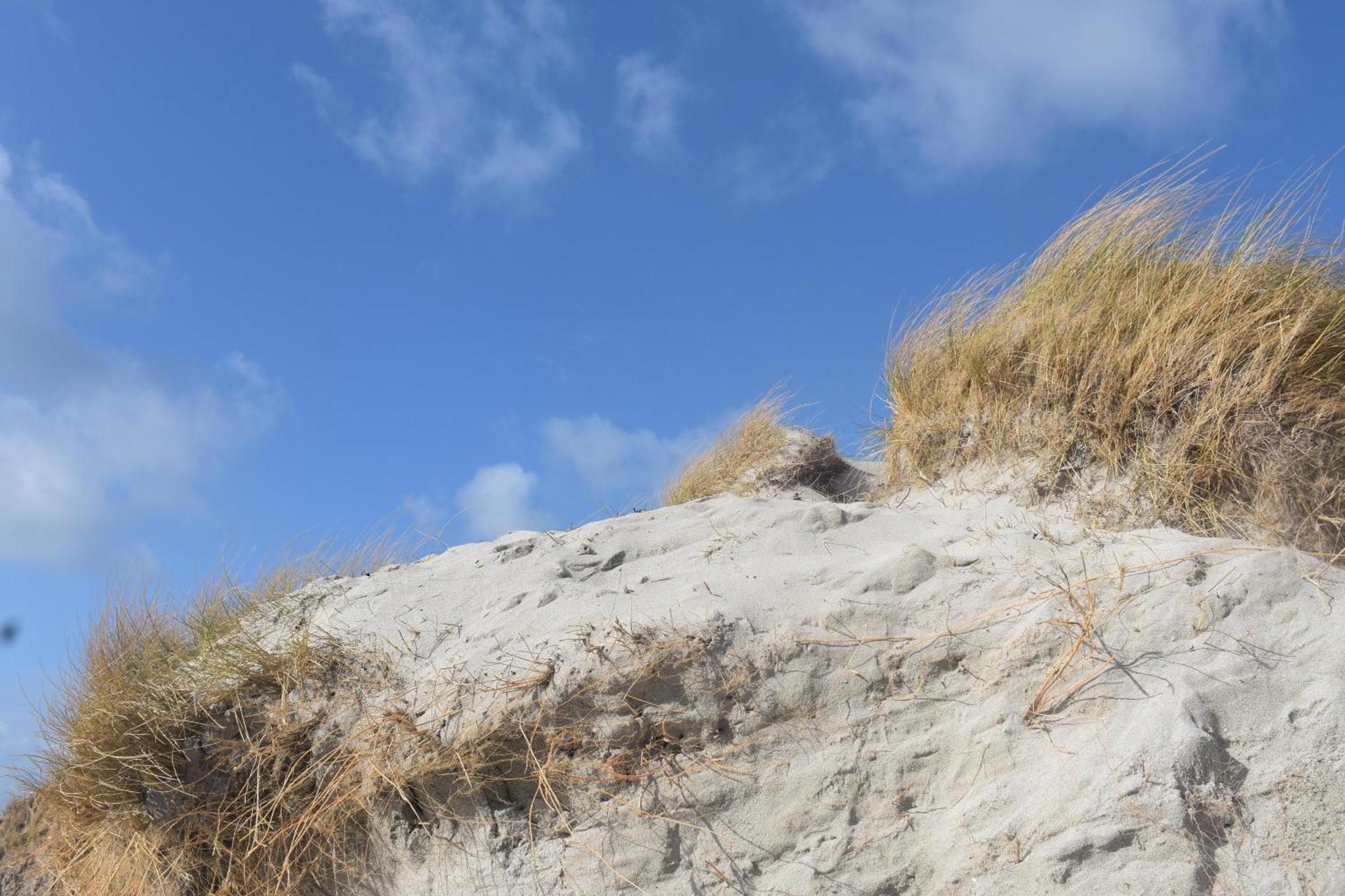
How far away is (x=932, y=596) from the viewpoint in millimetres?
3941

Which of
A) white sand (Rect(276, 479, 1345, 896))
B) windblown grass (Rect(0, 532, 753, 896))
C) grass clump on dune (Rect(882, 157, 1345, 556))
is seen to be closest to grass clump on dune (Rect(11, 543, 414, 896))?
windblown grass (Rect(0, 532, 753, 896))

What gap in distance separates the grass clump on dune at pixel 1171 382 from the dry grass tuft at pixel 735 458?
2422 millimetres

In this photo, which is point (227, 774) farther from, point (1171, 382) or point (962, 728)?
point (1171, 382)

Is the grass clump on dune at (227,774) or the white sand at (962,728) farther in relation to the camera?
the grass clump on dune at (227,774)

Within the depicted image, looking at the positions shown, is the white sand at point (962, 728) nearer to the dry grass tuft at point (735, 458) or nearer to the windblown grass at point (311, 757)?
the windblown grass at point (311, 757)

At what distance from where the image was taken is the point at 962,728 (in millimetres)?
3555

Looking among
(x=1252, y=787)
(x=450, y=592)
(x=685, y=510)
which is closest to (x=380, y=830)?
(x=450, y=592)

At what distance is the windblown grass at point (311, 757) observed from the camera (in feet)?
12.4

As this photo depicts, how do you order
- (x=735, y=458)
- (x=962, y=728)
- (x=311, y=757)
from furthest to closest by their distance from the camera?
(x=735, y=458) → (x=311, y=757) → (x=962, y=728)

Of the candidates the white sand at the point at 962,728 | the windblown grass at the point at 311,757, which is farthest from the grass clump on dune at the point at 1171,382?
the windblown grass at the point at 311,757

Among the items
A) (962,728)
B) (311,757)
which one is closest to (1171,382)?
(962,728)

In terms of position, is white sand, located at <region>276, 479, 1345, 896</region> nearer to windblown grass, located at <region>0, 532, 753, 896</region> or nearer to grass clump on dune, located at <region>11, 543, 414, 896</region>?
windblown grass, located at <region>0, 532, 753, 896</region>

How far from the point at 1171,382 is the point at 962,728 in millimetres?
2274

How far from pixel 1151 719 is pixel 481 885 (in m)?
2.60
